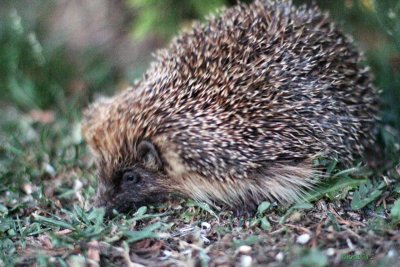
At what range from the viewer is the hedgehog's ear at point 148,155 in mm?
4613

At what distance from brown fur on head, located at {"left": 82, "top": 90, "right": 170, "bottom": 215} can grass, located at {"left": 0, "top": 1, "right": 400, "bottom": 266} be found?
0.15m

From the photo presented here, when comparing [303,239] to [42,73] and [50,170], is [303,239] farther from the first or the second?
[42,73]

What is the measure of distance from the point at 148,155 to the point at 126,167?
234mm

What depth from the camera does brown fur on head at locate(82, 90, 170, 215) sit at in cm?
471

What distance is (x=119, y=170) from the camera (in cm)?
481

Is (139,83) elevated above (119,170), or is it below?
above

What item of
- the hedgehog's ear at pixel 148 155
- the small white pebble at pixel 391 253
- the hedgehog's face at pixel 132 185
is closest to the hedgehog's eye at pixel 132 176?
the hedgehog's face at pixel 132 185

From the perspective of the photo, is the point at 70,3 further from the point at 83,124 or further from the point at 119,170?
the point at 119,170

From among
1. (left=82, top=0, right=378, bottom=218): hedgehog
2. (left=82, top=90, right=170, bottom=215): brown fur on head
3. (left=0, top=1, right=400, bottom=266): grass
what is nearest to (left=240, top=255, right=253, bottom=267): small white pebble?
(left=0, top=1, right=400, bottom=266): grass

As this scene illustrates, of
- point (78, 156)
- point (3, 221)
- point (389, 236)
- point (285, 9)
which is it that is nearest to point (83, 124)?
point (78, 156)

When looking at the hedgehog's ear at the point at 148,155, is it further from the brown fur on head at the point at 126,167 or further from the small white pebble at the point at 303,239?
the small white pebble at the point at 303,239

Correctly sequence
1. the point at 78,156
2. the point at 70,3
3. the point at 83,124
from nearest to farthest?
the point at 83,124, the point at 78,156, the point at 70,3

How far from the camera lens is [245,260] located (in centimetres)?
375

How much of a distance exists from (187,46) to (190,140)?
92 centimetres
